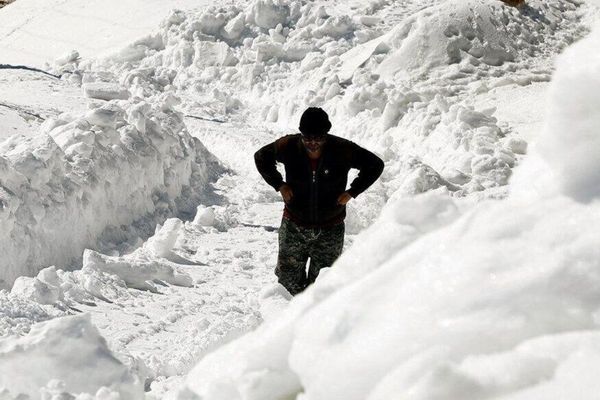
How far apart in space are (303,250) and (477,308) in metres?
3.77

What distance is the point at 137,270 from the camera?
7586 millimetres

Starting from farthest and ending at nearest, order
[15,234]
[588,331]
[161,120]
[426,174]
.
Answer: [161,120], [426,174], [15,234], [588,331]

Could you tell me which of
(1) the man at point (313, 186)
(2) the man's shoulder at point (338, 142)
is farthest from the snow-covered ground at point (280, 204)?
(2) the man's shoulder at point (338, 142)

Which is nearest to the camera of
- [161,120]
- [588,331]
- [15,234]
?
[588,331]

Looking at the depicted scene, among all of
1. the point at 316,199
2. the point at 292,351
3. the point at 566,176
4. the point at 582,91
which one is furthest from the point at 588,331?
the point at 316,199

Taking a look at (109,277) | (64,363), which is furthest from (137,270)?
(64,363)

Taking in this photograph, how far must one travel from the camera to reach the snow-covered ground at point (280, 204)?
2.43 m

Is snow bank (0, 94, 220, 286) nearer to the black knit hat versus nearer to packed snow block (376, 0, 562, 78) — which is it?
the black knit hat

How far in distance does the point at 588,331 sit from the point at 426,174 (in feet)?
23.2

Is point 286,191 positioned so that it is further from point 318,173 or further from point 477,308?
point 477,308

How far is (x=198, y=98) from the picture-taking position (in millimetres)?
15742

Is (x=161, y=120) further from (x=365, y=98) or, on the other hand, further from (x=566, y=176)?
(x=566, y=176)

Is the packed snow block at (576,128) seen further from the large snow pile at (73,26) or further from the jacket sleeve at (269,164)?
the large snow pile at (73,26)

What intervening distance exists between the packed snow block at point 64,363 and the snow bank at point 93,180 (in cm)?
386
